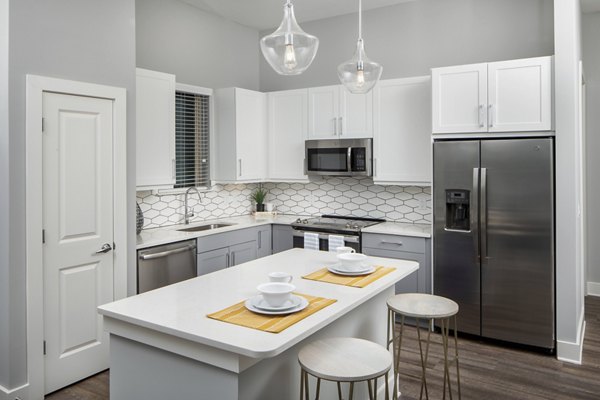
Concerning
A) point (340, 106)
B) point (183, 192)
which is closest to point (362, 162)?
point (340, 106)

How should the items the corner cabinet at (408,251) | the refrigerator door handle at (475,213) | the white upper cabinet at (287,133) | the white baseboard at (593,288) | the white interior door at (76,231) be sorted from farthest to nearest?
the white baseboard at (593,288)
the white upper cabinet at (287,133)
the corner cabinet at (408,251)
the refrigerator door handle at (475,213)
the white interior door at (76,231)

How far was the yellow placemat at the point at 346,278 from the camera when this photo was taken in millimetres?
2464

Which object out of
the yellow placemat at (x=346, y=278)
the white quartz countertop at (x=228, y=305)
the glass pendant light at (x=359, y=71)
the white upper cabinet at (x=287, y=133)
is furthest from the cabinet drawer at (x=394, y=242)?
the glass pendant light at (x=359, y=71)

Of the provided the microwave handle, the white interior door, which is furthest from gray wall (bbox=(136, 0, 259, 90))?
the microwave handle

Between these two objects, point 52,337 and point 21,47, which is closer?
point 21,47

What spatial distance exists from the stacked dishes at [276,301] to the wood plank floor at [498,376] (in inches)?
56.5

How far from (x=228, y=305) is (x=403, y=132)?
2.96 metres

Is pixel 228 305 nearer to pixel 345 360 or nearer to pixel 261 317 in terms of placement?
pixel 261 317

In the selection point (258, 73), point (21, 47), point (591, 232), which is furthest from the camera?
point (258, 73)

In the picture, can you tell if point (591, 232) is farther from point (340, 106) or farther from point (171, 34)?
point (171, 34)

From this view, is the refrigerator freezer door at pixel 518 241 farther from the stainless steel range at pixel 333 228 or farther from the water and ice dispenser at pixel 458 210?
the stainless steel range at pixel 333 228

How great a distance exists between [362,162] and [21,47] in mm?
3044

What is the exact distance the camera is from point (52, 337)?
3055 mm

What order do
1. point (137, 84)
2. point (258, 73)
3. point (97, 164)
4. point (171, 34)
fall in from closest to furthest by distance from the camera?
point (97, 164), point (137, 84), point (171, 34), point (258, 73)
